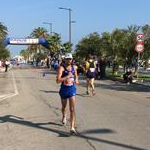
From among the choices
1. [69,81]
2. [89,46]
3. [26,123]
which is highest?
[89,46]

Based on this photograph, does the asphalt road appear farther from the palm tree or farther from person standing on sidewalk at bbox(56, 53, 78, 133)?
the palm tree

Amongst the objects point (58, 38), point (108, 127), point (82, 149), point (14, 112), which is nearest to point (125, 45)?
point (14, 112)

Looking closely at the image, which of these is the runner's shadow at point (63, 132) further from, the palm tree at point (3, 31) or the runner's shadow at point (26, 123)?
the palm tree at point (3, 31)

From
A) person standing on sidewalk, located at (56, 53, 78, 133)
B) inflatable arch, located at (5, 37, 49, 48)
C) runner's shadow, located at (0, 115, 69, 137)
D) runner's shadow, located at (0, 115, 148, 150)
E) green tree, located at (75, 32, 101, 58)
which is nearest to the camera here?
runner's shadow, located at (0, 115, 148, 150)

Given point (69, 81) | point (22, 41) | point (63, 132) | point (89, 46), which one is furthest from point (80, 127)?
point (22, 41)

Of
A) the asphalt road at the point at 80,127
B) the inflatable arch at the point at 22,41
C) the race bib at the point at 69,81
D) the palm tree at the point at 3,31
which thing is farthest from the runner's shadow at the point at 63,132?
the palm tree at the point at 3,31

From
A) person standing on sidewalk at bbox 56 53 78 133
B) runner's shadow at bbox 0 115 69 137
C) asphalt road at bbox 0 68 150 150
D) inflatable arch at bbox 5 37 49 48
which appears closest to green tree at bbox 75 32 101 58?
inflatable arch at bbox 5 37 49 48

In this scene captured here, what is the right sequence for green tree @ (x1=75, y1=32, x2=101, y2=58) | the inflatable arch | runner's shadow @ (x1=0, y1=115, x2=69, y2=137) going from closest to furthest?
runner's shadow @ (x1=0, y1=115, x2=69, y2=137) < green tree @ (x1=75, y1=32, x2=101, y2=58) < the inflatable arch

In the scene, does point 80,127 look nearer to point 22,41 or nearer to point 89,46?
point 89,46

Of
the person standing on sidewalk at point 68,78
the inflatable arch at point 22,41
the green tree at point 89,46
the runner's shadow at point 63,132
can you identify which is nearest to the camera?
the runner's shadow at point 63,132

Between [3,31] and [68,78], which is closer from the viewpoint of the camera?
[68,78]

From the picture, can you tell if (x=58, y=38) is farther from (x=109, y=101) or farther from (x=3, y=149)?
(x=3, y=149)

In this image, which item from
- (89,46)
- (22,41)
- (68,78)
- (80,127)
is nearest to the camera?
(68,78)

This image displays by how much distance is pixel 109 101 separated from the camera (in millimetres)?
18266
